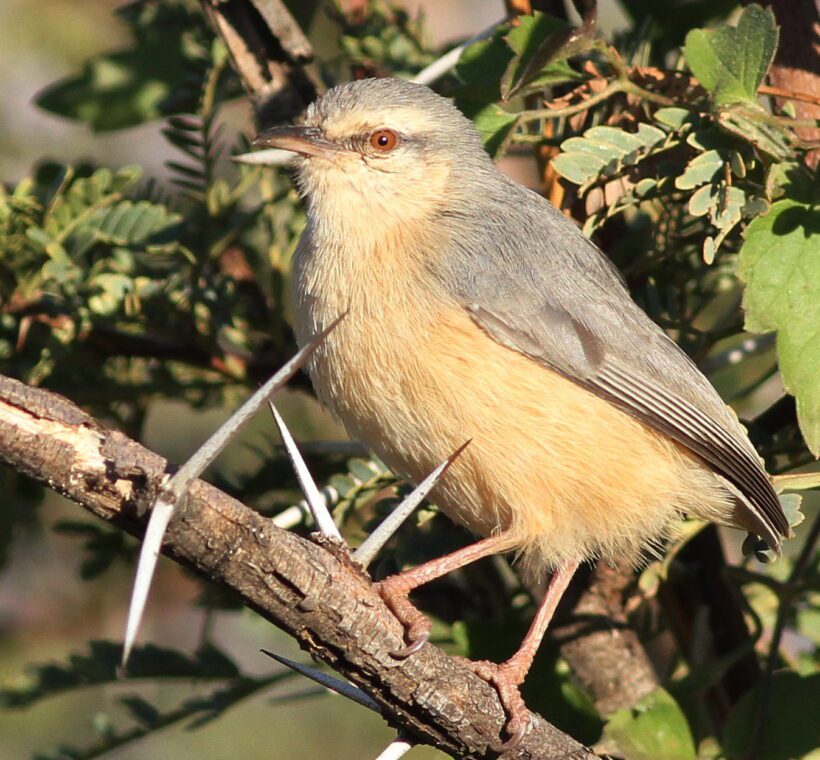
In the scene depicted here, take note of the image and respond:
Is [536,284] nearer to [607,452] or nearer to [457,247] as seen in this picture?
[457,247]

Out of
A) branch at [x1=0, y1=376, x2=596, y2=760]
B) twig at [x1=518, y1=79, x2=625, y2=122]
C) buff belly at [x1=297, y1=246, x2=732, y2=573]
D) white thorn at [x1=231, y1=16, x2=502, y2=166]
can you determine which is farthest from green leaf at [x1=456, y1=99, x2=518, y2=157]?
branch at [x1=0, y1=376, x2=596, y2=760]

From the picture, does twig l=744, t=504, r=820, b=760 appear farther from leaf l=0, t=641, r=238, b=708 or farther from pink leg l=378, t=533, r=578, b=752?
leaf l=0, t=641, r=238, b=708

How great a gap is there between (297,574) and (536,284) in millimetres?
1687

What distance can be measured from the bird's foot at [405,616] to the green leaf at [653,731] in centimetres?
91

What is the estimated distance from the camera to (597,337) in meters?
3.56

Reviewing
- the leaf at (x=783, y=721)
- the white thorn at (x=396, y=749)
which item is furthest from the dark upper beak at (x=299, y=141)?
the leaf at (x=783, y=721)

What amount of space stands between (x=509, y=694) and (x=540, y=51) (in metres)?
1.81

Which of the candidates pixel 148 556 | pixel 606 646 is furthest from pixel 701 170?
pixel 148 556

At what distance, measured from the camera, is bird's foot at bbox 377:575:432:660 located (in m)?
2.44

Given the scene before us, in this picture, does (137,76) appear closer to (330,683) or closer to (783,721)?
(330,683)

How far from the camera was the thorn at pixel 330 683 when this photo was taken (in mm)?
2557

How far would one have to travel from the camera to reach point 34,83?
20.1 feet

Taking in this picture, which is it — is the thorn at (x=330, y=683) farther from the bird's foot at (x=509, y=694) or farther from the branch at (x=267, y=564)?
the bird's foot at (x=509, y=694)

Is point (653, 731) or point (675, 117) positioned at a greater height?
point (675, 117)
